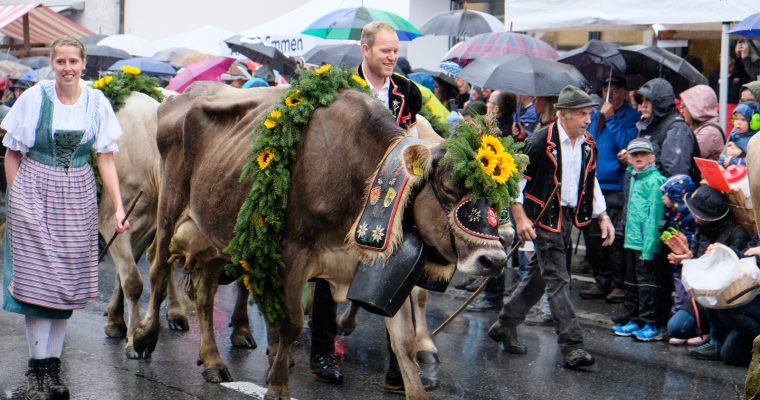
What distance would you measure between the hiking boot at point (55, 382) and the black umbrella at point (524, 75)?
5103mm

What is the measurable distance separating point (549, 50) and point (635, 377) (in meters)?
5.52

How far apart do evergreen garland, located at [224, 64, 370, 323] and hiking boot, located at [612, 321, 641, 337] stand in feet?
12.1

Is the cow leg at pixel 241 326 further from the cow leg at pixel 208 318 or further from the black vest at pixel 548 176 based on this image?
the black vest at pixel 548 176

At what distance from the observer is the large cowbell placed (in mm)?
5625

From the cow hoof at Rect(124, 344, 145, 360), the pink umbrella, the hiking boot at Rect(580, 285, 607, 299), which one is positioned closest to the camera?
the cow hoof at Rect(124, 344, 145, 360)

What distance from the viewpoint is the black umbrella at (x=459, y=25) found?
1440 cm

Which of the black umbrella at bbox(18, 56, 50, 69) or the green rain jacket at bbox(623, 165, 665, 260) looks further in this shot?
the black umbrella at bbox(18, 56, 50, 69)

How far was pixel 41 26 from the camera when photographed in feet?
95.9

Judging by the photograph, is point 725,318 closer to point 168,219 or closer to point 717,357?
point 717,357

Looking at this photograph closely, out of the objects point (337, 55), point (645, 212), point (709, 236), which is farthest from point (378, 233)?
point (337, 55)

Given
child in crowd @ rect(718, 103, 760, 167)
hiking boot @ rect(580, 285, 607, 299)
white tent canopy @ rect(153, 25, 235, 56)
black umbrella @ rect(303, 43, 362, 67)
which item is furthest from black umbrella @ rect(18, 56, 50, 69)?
child in crowd @ rect(718, 103, 760, 167)

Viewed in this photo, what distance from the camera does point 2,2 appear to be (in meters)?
33.7

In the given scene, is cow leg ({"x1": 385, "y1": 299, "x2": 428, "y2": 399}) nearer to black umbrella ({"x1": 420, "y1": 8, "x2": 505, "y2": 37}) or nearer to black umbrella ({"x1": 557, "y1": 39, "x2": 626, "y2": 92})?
black umbrella ({"x1": 557, "y1": 39, "x2": 626, "y2": 92})

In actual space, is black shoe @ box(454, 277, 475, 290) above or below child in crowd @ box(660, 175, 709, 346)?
below
